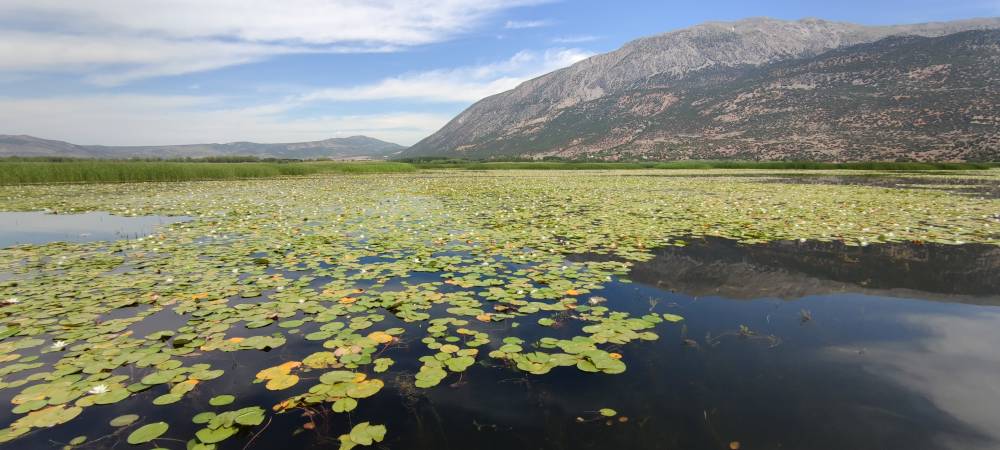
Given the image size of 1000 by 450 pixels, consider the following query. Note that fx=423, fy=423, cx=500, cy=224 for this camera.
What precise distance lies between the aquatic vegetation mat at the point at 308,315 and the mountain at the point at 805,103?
9056 cm

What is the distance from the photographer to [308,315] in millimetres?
5625

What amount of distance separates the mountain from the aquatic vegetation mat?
90.6 m

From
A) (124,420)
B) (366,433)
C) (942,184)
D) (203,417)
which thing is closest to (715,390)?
(366,433)

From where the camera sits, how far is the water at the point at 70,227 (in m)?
11.0

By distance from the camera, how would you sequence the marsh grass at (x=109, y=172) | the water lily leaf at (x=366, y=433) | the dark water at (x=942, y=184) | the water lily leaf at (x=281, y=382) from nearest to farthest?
the water lily leaf at (x=366, y=433), the water lily leaf at (x=281, y=382), the dark water at (x=942, y=184), the marsh grass at (x=109, y=172)

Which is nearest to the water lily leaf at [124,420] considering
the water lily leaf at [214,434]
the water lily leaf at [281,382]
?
the water lily leaf at [214,434]

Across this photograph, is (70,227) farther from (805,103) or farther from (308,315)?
(805,103)

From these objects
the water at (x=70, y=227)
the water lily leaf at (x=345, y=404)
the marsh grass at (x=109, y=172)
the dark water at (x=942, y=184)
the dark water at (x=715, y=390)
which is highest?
the marsh grass at (x=109, y=172)

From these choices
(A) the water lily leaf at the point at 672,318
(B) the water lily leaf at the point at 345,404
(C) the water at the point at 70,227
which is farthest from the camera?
(C) the water at the point at 70,227

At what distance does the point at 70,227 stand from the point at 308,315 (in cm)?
1261

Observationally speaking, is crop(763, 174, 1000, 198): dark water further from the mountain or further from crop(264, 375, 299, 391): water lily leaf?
the mountain

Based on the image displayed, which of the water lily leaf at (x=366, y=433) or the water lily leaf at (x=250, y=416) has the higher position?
the water lily leaf at (x=366, y=433)

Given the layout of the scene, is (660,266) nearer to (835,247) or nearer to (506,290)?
(506,290)

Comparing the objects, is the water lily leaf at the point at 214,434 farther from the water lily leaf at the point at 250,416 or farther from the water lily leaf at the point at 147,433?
the water lily leaf at the point at 147,433
